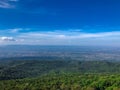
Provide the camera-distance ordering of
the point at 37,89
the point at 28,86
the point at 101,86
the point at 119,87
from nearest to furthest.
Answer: the point at 119,87 → the point at 101,86 → the point at 37,89 → the point at 28,86

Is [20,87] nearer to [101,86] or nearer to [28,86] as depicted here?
[28,86]

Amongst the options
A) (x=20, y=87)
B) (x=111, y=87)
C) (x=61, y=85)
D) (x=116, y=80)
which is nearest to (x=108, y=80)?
(x=116, y=80)

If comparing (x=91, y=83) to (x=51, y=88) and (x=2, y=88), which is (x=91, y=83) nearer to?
(x=51, y=88)

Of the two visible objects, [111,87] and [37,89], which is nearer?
[111,87]

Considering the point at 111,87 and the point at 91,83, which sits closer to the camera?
the point at 111,87

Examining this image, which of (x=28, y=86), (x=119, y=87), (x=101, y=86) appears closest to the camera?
(x=119, y=87)

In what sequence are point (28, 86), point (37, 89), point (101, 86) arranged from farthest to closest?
1. point (28, 86)
2. point (37, 89)
3. point (101, 86)

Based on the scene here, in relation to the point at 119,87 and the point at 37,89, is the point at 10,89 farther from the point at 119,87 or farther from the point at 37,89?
the point at 119,87

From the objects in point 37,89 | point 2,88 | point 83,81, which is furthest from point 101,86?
point 2,88
